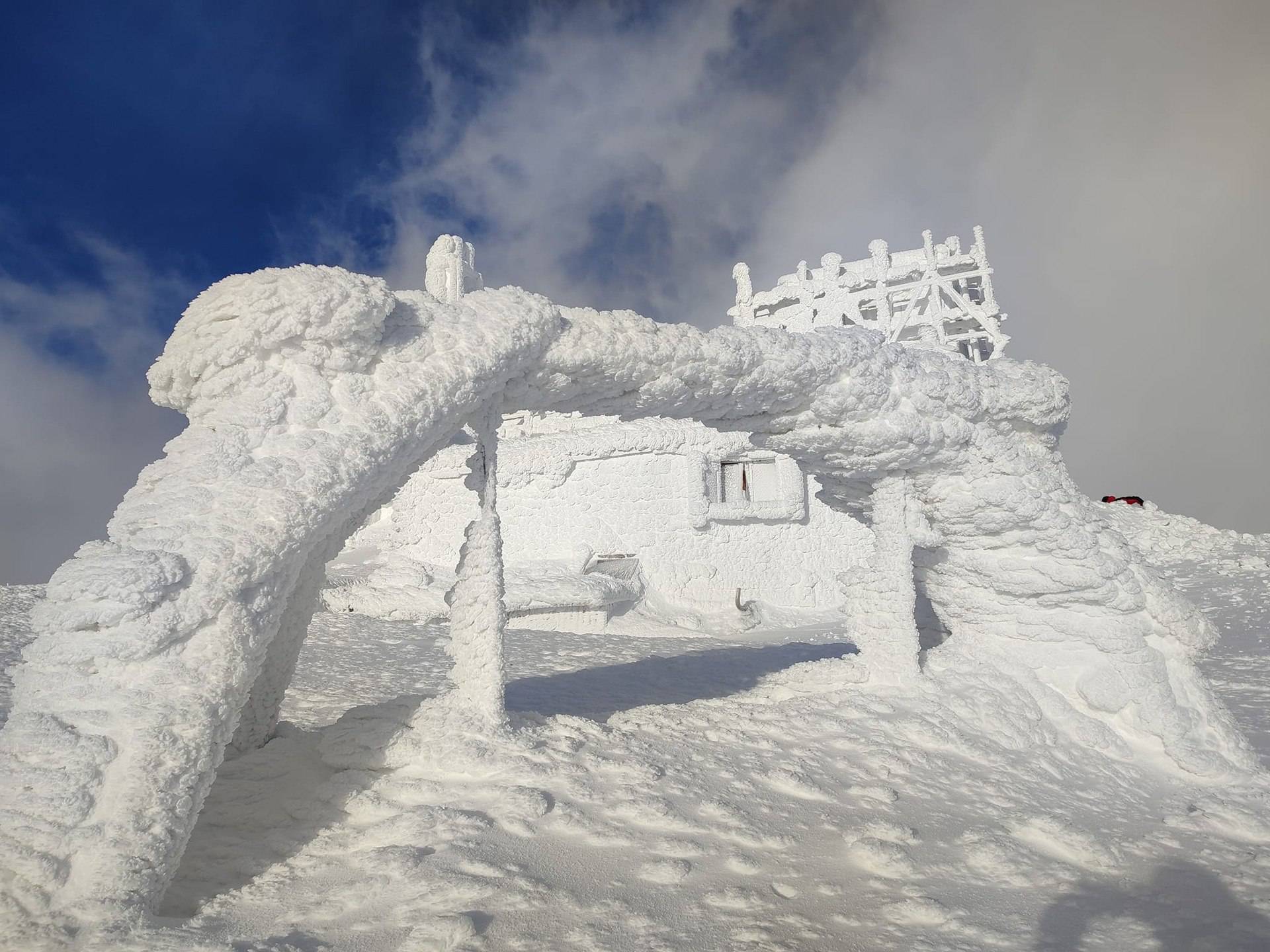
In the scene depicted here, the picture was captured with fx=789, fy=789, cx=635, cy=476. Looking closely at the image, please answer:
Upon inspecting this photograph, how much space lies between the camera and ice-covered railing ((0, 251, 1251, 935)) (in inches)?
95.9

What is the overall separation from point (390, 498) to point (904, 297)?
16.5 m

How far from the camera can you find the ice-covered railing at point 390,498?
244cm

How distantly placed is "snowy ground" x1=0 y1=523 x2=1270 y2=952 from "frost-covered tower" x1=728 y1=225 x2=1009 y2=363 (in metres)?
13.0

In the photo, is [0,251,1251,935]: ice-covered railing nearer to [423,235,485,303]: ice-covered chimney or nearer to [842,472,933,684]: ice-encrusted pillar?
[842,472,933,684]: ice-encrusted pillar

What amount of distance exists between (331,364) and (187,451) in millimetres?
629

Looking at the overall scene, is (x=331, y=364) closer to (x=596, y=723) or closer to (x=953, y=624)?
(x=596, y=723)

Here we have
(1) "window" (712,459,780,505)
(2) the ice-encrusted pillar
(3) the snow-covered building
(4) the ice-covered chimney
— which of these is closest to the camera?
(2) the ice-encrusted pillar

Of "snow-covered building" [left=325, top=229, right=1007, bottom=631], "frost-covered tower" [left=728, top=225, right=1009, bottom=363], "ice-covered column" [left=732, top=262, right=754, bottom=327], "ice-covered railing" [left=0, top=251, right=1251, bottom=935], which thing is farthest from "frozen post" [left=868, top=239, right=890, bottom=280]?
"ice-covered railing" [left=0, top=251, right=1251, bottom=935]

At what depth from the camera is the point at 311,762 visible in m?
3.58

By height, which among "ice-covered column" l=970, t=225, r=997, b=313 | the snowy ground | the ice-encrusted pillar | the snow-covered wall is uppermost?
"ice-covered column" l=970, t=225, r=997, b=313

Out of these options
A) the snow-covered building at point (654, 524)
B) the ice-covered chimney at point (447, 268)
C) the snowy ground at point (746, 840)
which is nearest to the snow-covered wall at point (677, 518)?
the snow-covered building at point (654, 524)

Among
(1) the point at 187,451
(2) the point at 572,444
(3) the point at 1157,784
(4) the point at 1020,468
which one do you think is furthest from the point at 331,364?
(2) the point at 572,444

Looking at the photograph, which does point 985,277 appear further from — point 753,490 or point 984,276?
point 753,490

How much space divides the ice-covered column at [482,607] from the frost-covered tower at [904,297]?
13923 mm
